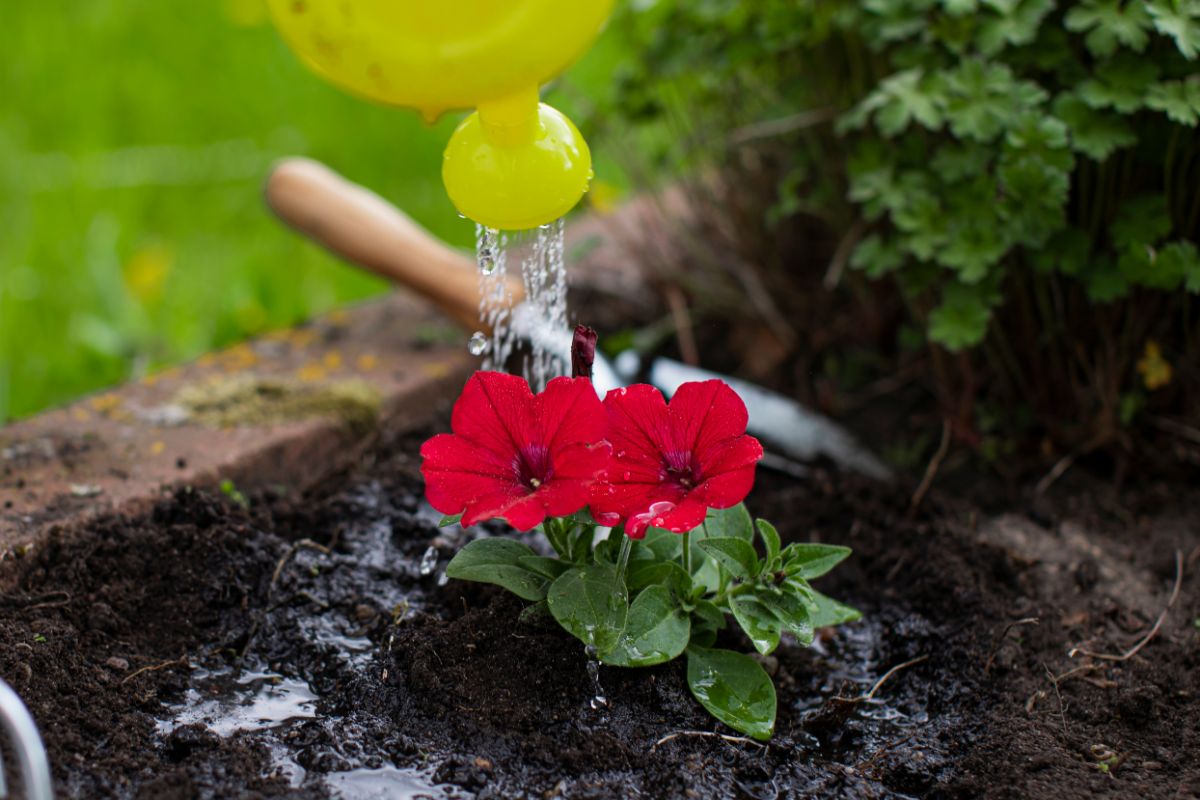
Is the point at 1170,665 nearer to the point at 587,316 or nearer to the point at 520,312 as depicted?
the point at 520,312

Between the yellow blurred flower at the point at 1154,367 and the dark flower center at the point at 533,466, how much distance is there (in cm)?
104

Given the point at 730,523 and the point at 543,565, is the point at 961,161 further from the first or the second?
the point at 543,565

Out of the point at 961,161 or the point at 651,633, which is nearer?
the point at 651,633

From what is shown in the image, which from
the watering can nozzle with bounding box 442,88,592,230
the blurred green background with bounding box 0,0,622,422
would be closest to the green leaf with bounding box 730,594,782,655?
the watering can nozzle with bounding box 442,88,592,230

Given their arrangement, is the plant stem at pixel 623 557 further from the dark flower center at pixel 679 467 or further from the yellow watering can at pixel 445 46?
the yellow watering can at pixel 445 46

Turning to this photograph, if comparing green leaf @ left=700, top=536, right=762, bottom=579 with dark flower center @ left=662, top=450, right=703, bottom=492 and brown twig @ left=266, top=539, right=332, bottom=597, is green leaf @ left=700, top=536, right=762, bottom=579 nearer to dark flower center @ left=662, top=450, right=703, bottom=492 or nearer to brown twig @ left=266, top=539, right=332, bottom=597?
dark flower center @ left=662, top=450, right=703, bottom=492

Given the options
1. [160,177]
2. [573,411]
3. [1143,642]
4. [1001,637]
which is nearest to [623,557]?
[573,411]

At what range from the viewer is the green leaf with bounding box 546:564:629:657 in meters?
1.21

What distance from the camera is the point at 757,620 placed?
4.08 feet

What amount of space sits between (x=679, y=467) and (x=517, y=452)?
0.17 m

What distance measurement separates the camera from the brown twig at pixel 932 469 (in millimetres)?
1750

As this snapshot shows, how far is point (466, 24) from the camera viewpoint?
40.7 inches

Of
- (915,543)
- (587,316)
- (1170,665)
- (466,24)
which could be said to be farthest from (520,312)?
(1170,665)

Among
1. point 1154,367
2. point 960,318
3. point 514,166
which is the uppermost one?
point 514,166
